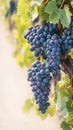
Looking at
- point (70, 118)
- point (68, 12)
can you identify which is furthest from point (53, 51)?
point (70, 118)

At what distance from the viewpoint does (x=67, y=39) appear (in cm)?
154

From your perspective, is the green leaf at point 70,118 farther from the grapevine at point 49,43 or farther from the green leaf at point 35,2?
the green leaf at point 35,2

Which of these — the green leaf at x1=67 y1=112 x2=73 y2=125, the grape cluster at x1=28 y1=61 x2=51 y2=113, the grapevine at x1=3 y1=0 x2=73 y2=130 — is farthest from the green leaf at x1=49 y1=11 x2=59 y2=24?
the green leaf at x1=67 y1=112 x2=73 y2=125

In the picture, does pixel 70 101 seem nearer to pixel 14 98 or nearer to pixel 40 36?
pixel 40 36

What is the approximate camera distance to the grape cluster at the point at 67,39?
154cm

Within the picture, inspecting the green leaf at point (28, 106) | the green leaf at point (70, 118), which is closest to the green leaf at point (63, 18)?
the green leaf at point (70, 118)

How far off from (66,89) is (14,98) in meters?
2.62

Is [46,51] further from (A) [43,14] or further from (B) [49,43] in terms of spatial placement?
(A) [43,14]

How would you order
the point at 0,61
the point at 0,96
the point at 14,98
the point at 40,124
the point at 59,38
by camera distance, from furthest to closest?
the point at 0,61 < the point at 0,96 < the point at 14,98 < the point at 40,124 < the point at 59,38

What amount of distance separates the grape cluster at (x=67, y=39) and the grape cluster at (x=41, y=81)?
0.31 feet

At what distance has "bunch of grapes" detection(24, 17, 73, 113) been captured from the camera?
5.02 feet

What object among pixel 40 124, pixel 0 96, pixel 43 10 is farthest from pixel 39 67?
pixel 0 96

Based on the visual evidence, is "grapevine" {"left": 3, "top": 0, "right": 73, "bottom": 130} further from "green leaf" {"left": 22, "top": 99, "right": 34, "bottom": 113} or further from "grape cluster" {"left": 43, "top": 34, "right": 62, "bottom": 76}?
"green leaf" {"left": 22, "top": 99, "right": 34, "bottom": 113}

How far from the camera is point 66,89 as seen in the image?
70.9 inches
